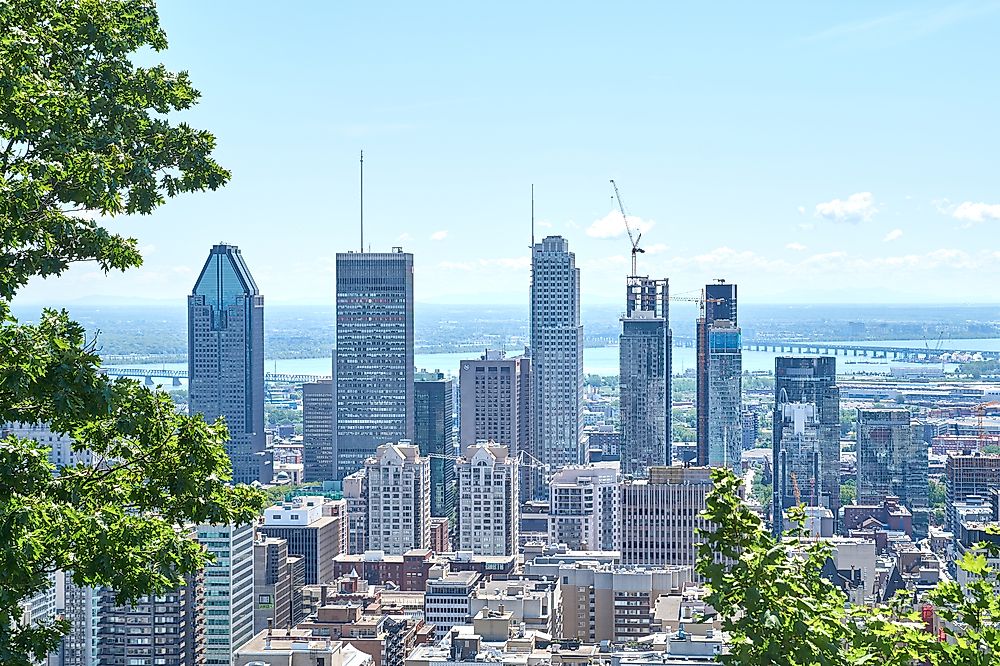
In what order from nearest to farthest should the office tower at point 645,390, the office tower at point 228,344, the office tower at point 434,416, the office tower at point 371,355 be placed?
1. the office tower at point 434,416
2. the office tower at point 371,355
3. the office tower at point 645,390
4. the office tower at point 228,344

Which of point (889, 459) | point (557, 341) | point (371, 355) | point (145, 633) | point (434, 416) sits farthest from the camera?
point (557, 341)

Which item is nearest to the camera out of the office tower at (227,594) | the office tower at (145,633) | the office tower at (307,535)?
the office tower at (145,633)

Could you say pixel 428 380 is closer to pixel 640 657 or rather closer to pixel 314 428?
pixel 314 428

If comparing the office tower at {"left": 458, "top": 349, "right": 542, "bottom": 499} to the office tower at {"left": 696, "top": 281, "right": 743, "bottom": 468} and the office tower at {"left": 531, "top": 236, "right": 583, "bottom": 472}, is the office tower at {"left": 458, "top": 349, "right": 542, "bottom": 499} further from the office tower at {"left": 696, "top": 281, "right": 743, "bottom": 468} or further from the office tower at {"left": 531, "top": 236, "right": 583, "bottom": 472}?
the office tower at {"left": 696, "top": 281, "right": 743, "bottom": 468}

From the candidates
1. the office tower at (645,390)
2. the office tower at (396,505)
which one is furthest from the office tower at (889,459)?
the office tower at (396,505)

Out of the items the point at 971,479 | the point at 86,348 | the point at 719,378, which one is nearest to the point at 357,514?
the point at 971,479

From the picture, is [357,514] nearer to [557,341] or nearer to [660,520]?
[660,520]

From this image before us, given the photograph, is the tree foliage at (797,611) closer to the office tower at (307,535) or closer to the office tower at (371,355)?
the office tower at (307,535)
